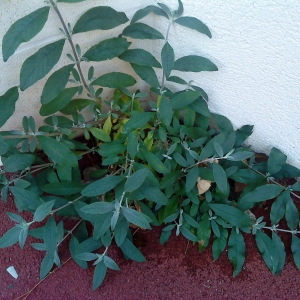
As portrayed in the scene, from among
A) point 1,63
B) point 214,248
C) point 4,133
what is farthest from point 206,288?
point 1,63

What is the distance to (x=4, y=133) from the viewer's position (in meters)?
1.49

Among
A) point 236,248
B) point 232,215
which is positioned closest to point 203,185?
point 232,215

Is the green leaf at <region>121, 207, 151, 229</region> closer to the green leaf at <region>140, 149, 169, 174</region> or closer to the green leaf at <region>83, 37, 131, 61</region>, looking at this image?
the green leaf at <region>140, 149, 169, 174</region>

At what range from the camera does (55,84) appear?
142cm

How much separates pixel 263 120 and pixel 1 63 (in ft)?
3.20

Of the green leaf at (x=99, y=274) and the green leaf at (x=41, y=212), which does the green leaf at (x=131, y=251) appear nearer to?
the green leaf at (x=99, y=274)

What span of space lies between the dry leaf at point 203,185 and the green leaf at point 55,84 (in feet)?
1.96

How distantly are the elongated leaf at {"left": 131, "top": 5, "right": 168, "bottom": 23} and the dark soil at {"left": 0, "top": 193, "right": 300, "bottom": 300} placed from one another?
2.69ft

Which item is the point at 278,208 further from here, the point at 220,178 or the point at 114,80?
the point at 114,80

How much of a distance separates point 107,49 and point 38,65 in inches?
10.0

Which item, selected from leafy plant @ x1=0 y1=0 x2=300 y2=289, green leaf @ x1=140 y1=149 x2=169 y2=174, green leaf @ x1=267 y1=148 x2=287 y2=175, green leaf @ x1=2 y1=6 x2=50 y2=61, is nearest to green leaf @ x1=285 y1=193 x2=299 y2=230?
leafy plant @ x1=0 y1=0 x2=300 y2=289

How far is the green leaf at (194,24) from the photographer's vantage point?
144 cm

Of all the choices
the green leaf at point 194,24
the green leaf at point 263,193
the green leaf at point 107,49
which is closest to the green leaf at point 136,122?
the green leaf at point 107,49

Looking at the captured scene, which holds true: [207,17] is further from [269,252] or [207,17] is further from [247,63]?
[269,252]
